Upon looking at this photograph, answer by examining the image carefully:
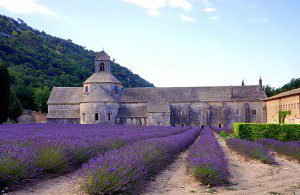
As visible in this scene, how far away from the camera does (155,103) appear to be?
4981 cm

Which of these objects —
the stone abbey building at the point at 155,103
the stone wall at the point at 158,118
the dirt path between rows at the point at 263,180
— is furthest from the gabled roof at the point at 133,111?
the dirt path between rows at the point at 263,180

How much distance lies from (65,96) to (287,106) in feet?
95.2

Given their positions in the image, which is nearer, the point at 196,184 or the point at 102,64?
A: the point at 196,184

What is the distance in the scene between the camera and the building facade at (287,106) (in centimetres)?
3400

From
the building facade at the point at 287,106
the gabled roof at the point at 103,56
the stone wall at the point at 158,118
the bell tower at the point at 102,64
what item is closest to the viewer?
the building facade at the point at 287,106

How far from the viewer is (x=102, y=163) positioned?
6.05 metres

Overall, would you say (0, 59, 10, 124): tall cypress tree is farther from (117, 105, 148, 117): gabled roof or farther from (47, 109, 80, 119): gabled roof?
(117, 105, 148, 117): gabled roof

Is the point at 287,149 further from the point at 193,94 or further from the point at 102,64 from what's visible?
the point at 102,64

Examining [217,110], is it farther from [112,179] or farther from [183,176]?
[112,179]

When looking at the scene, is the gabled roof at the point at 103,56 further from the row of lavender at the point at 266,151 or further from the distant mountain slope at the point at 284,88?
the row of lavender at the point at 266,151

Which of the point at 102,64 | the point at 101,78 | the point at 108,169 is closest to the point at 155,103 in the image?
the point at 101,78

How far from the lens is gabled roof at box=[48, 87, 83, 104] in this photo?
50.4m

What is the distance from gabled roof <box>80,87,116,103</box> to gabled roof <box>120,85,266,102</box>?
2965 millimetres

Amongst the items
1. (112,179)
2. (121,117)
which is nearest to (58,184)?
(112,179)
